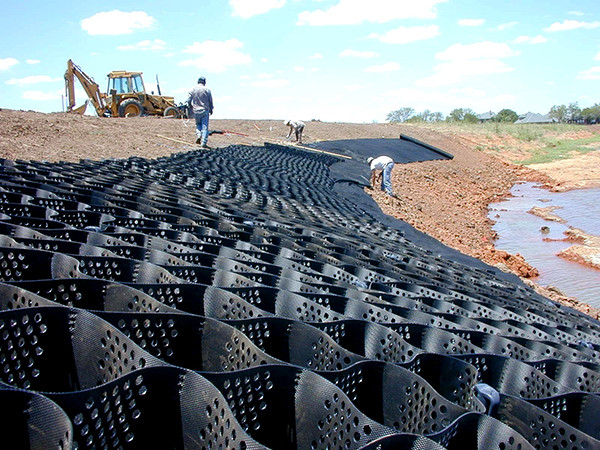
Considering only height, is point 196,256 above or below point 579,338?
above

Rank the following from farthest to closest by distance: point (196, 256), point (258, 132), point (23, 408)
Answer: point (258, 132) → point (196, 256) → point (23, 408)

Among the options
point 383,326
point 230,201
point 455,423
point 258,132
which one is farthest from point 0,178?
point 258,132

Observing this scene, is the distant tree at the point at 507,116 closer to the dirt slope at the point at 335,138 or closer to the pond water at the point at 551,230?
the dirt slope at the point at 335,138

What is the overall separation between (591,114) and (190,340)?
99876 mm

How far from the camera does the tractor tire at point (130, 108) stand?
89.8 feet

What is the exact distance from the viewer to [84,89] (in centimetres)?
2878

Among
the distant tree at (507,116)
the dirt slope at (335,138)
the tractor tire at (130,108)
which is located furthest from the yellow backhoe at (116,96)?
the distant tree at (507,116)

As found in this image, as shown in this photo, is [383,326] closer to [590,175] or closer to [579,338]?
[579,338]

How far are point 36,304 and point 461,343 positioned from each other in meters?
2.40

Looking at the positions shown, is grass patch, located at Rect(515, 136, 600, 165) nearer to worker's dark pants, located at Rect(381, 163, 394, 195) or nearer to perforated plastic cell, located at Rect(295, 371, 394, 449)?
worker's dark pants, located at Rect(381, 163, 394, 195)

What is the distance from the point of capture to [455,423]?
221 centimetres

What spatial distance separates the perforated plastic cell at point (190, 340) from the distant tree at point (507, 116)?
88.5 m

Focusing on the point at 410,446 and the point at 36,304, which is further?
the point at 36,304

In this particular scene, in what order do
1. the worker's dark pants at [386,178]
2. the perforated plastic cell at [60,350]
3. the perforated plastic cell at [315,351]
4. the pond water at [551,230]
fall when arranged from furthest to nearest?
the worker's dark pants at [386,178], the pond water at [551,230], the perforated plastic cell at [315,351], the perforated plastic cell at [60,350]
